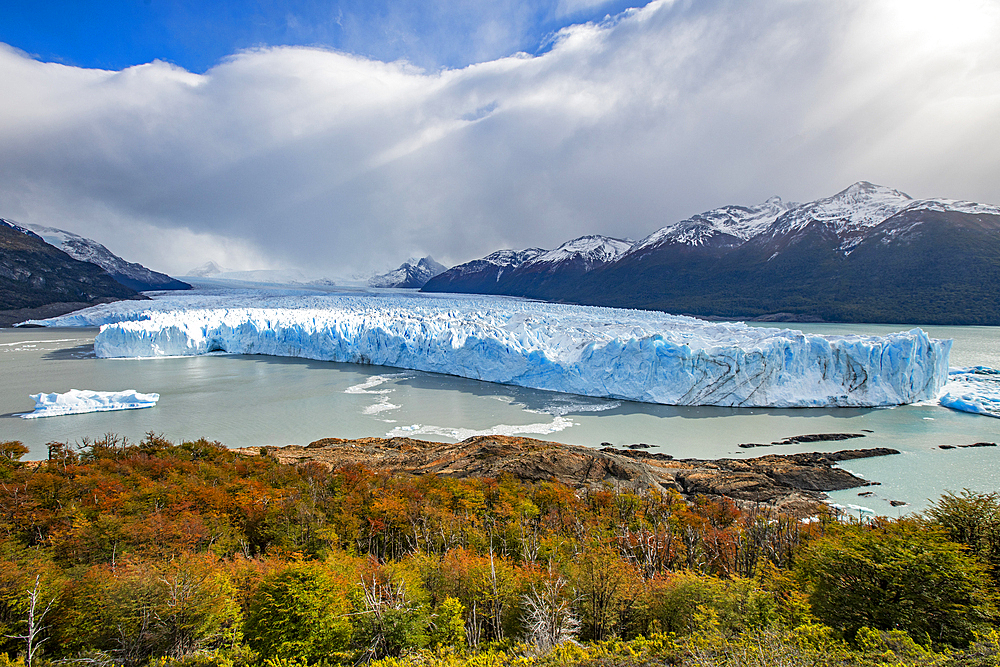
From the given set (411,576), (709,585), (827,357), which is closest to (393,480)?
(411,576)

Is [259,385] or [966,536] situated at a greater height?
[966,536]

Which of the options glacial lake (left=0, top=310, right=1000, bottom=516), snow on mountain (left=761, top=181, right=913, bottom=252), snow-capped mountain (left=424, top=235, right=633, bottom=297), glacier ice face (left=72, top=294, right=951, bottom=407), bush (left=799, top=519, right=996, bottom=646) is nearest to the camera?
bush (left=799, top=519, right=996, bottom=646)

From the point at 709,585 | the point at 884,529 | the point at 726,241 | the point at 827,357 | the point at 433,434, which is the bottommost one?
the point at 433,434

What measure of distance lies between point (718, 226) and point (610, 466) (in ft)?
249

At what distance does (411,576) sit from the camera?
17.0 ft

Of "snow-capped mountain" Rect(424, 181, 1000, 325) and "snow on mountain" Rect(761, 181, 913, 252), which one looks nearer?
"snow-capped mountain" Rect(424, 181, 1000, 325)

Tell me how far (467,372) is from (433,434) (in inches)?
284

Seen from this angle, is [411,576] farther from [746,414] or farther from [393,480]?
[746,414]

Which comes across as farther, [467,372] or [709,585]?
[467,372]

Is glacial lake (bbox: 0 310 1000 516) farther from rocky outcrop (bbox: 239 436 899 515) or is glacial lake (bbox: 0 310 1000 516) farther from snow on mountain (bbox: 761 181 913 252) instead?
snow on mountain (bbox: 761 181 913 252)

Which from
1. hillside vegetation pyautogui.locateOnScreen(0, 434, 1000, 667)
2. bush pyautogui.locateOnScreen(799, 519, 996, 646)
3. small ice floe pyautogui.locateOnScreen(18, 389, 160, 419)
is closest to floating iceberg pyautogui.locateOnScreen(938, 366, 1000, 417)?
hillside vegetation pyautogui.locateOnScreen(0, 434, 1000, 667)

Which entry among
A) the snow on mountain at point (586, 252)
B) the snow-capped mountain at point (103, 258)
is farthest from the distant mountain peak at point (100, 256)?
the snow on mountain at point (586, 252)

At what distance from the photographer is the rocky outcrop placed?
9250 millimetres

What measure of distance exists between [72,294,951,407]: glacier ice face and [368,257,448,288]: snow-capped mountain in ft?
214
